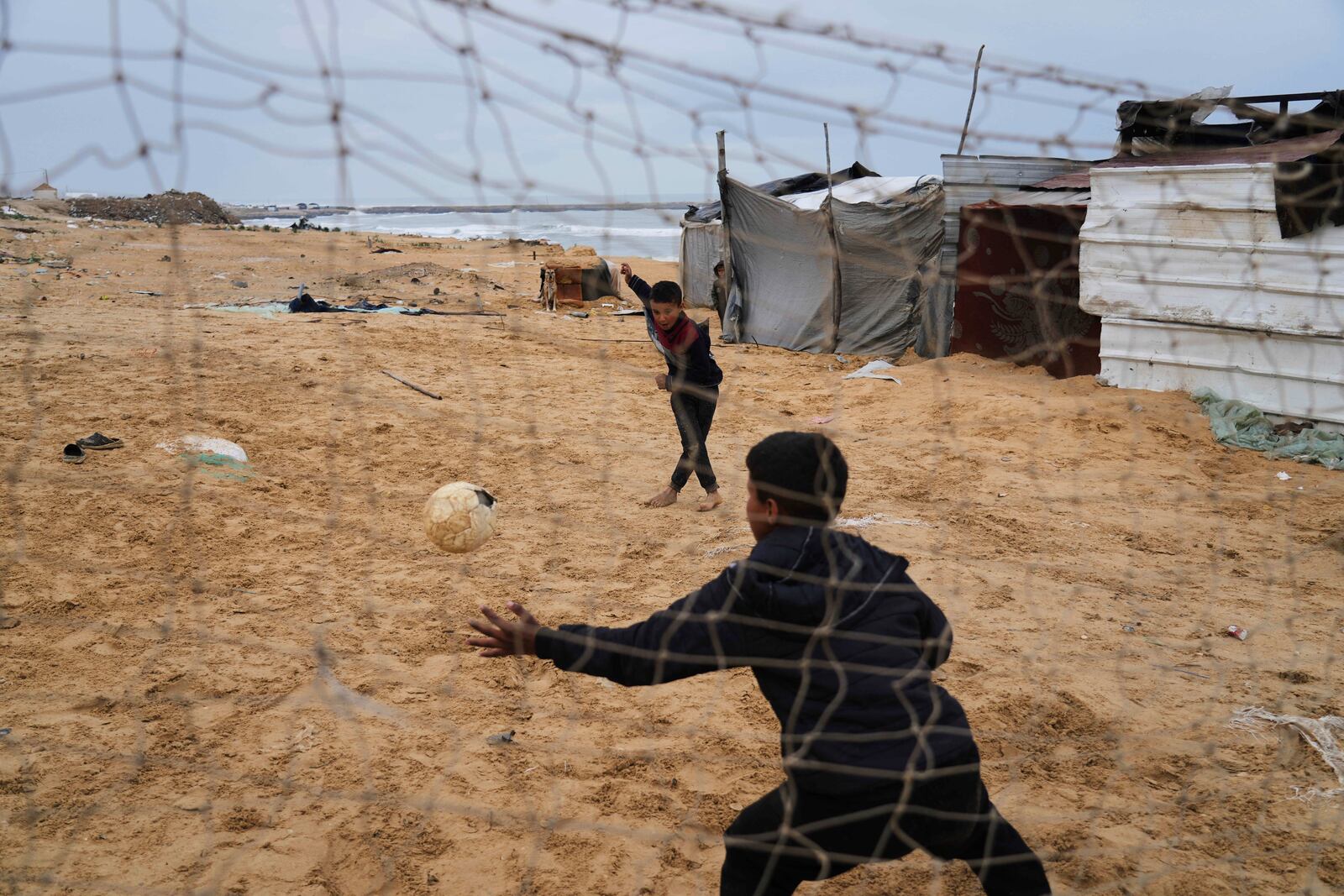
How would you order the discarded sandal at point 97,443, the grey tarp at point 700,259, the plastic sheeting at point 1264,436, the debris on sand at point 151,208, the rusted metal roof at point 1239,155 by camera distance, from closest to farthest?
the discarded sandal at point 97,443 → the plastic sheeting at point 1264,436 → the rusted metal roof at point 1239,155 → the grey tarp at point 700,259 → the debris on sand at point 151,208

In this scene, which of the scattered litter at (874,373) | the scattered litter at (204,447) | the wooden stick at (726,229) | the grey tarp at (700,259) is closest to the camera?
the scattered litter at (204,447)

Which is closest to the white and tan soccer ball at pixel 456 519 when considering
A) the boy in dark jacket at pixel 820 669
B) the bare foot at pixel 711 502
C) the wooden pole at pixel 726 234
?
the boy in dark jacket at pixel 820 669

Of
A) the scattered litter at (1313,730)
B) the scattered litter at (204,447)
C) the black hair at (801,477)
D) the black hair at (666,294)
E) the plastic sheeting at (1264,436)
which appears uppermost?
the black hair at (666,294)

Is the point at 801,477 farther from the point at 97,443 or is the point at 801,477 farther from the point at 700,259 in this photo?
the point at 700,259

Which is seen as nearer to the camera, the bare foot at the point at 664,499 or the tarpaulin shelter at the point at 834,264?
the bare foot at the point at 664,499

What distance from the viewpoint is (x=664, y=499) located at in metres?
5.61

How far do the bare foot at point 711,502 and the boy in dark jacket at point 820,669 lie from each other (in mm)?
3681

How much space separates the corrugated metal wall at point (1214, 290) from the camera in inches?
265

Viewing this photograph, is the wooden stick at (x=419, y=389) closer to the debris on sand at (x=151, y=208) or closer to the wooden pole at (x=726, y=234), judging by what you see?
the wooden pole at (x=726, y=234)

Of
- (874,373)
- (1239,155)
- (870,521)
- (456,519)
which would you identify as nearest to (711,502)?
(870,521)

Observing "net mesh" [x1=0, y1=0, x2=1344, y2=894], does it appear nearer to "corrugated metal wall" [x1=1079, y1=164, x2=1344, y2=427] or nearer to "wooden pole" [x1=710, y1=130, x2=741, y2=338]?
"corrugated metal wall" [x1=1079, y1=164, x2=1344, y2=427]

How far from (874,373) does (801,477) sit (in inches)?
335

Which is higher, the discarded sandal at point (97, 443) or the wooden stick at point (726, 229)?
the wooden stick at point (726, 229)

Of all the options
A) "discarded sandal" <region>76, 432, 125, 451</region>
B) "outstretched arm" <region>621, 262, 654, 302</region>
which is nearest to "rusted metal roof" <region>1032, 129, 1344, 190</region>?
"outstretched arm" <region>621, 262, 654, 302</region>
